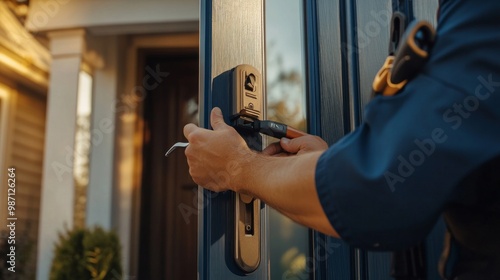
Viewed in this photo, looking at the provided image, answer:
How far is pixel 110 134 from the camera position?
4.64 meters

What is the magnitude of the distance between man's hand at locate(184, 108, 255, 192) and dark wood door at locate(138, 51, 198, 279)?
3.55 m

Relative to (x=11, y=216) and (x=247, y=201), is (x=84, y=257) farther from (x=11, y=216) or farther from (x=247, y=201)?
(x=247, y=201)

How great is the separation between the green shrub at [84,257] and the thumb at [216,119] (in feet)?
10.5

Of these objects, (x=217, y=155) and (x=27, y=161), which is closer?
(x=217, y=155)

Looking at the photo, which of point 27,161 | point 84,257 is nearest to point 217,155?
point 84,257

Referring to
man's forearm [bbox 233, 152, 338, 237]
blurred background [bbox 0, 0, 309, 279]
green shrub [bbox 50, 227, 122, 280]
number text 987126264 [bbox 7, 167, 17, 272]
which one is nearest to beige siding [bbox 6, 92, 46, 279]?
blurred background [bbox 0, 0, 309, 279]

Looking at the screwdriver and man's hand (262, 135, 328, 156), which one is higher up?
the screwdriver

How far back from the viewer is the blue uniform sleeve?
2.38ft

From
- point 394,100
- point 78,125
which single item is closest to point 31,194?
point 78,125

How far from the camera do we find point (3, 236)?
479 centimetres

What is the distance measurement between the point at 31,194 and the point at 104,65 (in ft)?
5.32

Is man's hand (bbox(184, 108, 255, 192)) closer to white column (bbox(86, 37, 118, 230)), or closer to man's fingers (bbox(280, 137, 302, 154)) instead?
man's fingers (bbox(280, 137, 302, 154))

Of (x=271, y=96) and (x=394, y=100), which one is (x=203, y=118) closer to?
(x=394, y=100)

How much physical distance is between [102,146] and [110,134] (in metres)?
0.12
